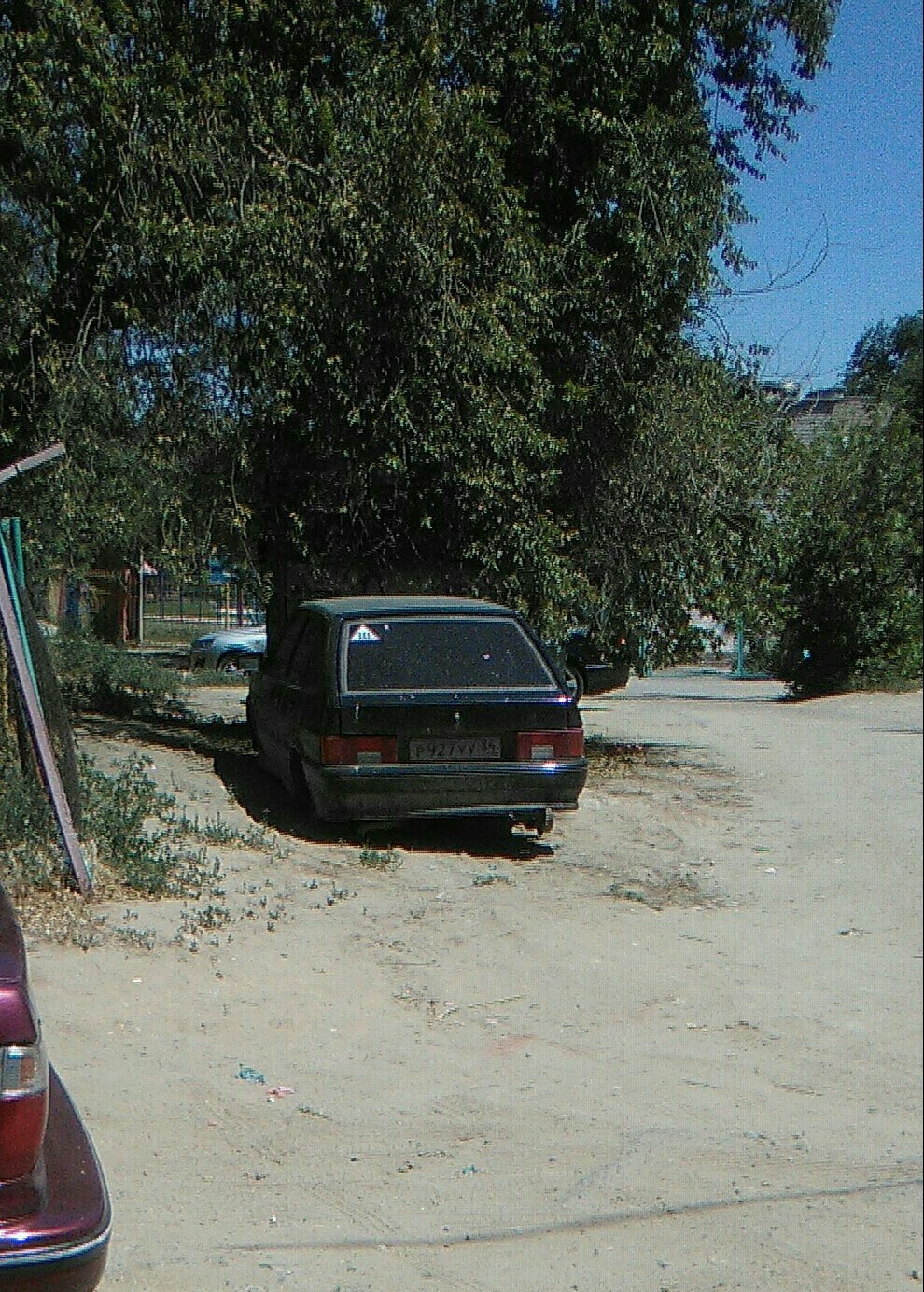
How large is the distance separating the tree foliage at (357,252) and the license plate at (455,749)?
245 centimetres

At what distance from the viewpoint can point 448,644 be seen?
359 inches

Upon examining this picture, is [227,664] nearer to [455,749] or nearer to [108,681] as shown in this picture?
[108,681]

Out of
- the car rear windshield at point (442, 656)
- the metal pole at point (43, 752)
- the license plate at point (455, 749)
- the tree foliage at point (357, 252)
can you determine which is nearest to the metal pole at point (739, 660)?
the tree foliage at point (357, 252)

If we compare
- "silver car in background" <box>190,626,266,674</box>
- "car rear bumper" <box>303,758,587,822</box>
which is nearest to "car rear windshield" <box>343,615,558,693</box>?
"car rear bumper" <box>303,758,587,822</box>

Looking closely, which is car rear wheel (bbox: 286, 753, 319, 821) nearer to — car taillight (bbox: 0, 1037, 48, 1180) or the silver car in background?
car taillight (bbox: 0, 1037, 48, 1180)

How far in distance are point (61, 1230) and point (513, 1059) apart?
2.88 m

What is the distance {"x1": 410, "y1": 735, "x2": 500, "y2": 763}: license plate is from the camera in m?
8.55

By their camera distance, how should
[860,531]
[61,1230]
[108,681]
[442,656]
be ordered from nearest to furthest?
[61,1230], [442,656], [860,531], [108,681]

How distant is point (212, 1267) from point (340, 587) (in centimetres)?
861

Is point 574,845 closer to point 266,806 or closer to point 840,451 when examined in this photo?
point 266,806

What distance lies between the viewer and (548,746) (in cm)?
873

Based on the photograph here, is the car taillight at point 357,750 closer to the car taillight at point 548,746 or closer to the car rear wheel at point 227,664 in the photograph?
the car taillight at point 548,746

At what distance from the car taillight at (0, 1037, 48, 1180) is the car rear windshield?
581 centimetres

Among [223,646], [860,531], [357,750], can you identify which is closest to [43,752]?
[357,750]
